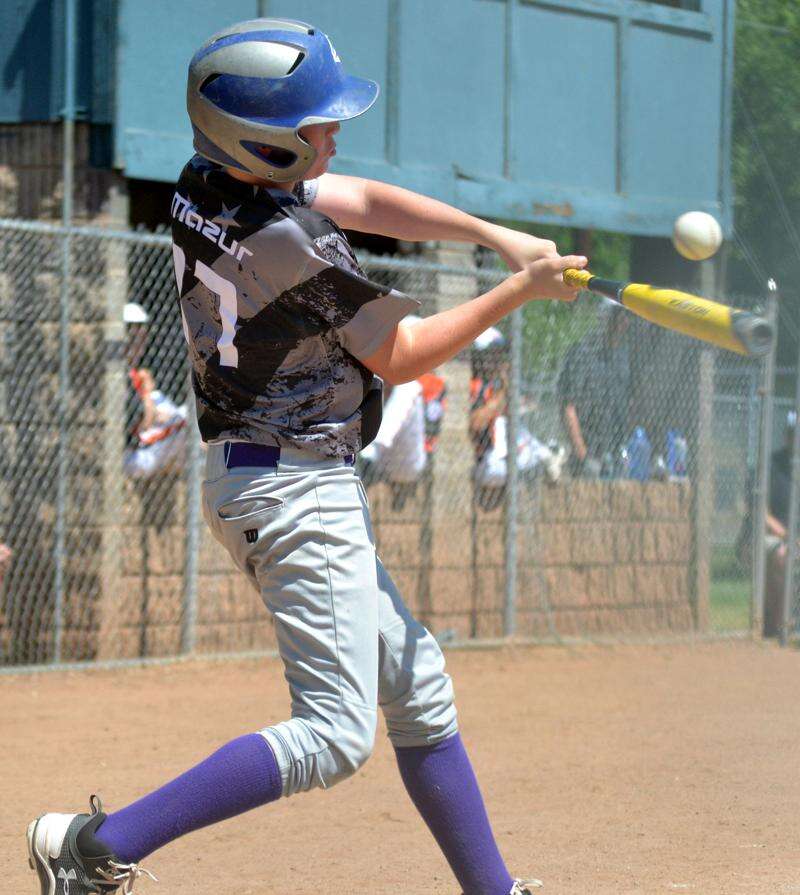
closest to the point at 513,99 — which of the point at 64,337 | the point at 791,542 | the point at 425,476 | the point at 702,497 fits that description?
the point at 425,476

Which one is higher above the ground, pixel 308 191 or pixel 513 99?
pixel 513 99

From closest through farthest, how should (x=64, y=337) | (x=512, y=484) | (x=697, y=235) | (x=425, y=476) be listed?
1. (x=697, y=235)
2. (x=64, y=337)
3. (x=425, y=476)
4. (x=512, y=484)

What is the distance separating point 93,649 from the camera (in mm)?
8414

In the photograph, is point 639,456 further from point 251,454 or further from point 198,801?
point 198,801

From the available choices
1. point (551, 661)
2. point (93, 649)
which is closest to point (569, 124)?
point (551, 661)

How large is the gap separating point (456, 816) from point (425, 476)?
6.34 metres

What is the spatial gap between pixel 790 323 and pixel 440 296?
5.51 metres

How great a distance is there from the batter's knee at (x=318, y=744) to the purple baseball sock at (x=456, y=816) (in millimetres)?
365

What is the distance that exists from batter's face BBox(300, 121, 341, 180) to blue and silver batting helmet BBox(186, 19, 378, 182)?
0.09ft

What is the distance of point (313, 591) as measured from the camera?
306 cm

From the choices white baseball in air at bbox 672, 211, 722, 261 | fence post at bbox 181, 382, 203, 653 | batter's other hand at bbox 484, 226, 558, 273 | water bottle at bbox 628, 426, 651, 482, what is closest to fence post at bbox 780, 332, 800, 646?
water bottle at bbox 628, 426, 651, 482

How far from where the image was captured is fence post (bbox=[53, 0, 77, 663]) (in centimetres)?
815

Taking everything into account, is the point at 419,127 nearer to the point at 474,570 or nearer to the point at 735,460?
the point at 474,570

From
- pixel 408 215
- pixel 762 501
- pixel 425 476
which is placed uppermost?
pixel 408 215
